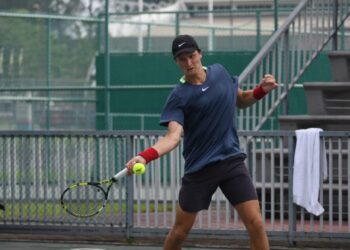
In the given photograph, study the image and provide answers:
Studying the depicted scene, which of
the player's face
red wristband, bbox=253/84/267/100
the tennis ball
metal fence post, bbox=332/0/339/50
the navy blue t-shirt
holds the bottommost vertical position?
the tennis ball

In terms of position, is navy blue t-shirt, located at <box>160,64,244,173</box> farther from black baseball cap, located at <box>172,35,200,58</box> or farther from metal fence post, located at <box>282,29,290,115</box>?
metal fence post, located at <box>282,29,290,115</box>

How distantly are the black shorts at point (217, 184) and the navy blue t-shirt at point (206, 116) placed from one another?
0.24 ft

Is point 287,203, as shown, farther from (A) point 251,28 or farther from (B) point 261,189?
(A) point 251,28

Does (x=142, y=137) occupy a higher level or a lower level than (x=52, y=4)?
lower

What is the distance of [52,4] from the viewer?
2091cm

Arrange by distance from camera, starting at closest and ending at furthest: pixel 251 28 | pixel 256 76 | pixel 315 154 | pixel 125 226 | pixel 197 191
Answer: pixel 197 191, pixel 315 154, pixel 125 226, pixel 256 76, pixel 251 28

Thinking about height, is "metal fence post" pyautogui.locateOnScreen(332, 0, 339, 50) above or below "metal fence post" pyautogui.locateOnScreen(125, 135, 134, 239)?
above

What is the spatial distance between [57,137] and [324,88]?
358cm

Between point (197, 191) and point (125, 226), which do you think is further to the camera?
point (125, 226)

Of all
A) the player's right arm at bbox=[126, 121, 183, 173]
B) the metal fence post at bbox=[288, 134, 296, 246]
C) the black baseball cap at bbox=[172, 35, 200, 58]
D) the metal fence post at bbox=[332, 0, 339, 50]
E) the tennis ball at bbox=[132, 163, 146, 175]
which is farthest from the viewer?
the metal fence post at bbox=[332, 0, 339, 50]

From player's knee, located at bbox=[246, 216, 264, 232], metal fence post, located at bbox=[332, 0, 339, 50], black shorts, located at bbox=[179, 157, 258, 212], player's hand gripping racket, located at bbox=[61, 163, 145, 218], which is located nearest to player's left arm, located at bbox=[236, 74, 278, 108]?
black shorts, located at bbox=[179, 157, 258, 212]

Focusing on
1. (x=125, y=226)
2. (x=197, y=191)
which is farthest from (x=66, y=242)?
(x=197, y=191)

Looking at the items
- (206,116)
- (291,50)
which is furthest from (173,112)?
(291,50)

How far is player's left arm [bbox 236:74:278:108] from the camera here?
9.87m
